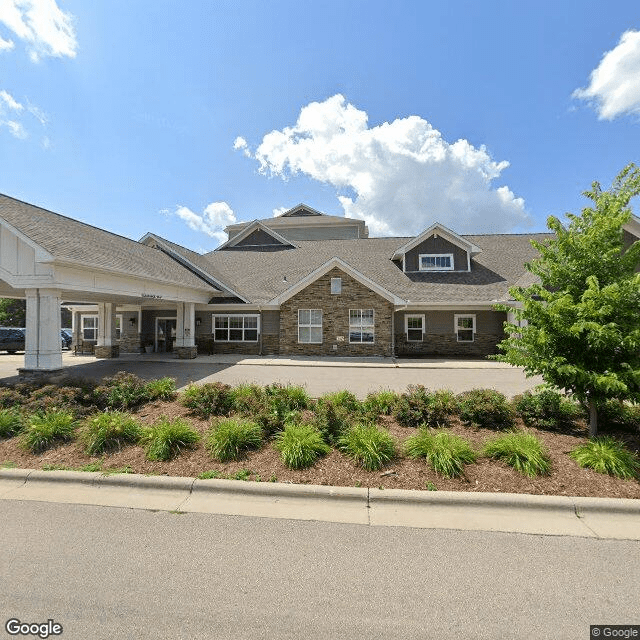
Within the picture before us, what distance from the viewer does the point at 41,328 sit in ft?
35.9

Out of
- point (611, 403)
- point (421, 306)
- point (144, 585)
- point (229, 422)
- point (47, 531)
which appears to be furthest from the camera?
point (421, 306)

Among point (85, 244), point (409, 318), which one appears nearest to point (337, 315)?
point (409, 318)

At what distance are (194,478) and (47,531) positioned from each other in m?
1.61

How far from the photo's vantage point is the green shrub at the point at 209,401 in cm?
716

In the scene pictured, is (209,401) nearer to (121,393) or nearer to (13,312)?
(121,393)

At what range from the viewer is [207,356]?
20.4m

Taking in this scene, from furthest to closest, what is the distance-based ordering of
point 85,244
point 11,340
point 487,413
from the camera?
point 11,340 → point 85,244 → point 487,413

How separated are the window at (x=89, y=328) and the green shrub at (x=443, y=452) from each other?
80.5 ft

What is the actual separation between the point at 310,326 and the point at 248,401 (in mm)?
12713

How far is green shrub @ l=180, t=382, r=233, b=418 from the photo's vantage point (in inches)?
282

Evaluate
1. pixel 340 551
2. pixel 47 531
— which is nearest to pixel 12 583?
pixel 47 531

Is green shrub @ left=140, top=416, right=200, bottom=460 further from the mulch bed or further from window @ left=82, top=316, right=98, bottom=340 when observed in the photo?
window @ left=82, top=316, right=98, bottom=340

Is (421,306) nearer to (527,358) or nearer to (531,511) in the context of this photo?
(527,358)

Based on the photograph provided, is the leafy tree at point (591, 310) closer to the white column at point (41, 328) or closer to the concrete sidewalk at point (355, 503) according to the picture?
the concrete sidewalk at point (355, 503)
